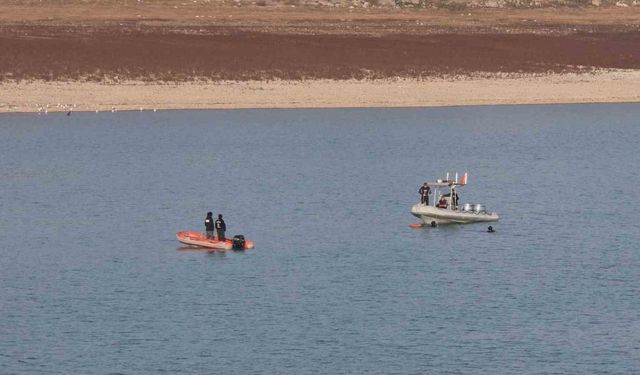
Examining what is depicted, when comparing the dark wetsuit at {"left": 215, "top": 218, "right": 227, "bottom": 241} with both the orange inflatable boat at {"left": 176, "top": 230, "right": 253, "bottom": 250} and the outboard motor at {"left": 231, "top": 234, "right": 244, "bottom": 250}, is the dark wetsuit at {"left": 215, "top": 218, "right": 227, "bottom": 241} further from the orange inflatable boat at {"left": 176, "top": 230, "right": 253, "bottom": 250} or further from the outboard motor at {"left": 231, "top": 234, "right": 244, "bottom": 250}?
the outboard motor at {"left": 231, "top": 234, "right": 244, "bottom": 250}

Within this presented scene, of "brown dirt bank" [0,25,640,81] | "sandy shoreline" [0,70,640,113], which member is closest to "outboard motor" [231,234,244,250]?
"sandy shoreline" [0,70,640,113]

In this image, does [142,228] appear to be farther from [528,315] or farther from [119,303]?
Answer: [528,315]

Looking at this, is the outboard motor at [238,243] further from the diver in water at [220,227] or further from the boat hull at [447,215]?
the boat hull at [447,215]

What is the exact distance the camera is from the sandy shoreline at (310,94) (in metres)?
92.4

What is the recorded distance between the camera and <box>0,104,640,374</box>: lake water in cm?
3950

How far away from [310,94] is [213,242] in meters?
44.7

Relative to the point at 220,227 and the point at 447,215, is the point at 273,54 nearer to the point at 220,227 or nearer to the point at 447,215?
the point at 447,215

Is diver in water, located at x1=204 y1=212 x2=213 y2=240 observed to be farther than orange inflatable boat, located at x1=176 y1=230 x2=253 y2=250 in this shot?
Yes

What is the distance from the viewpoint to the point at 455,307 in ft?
144

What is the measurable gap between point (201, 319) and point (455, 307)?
684 cm

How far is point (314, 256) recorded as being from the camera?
5078 centimetres

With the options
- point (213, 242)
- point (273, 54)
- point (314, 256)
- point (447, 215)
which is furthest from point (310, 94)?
point (314, 256)

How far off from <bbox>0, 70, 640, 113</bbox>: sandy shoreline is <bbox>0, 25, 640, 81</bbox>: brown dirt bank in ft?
5.05

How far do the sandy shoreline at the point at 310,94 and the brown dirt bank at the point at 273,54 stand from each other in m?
1.54
